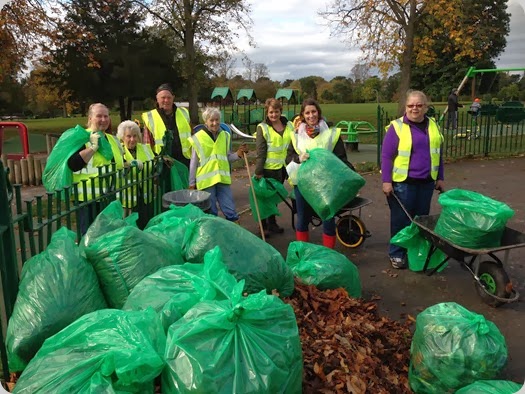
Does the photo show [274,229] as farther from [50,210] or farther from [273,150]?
[50,210]

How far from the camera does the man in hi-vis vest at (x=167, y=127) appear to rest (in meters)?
5.51

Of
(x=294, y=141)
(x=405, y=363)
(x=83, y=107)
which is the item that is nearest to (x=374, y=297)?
(x=405, y=363)

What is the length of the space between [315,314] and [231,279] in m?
0.98

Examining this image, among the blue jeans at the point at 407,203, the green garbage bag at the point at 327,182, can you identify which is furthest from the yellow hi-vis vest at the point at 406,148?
the green garbage bag at the point at 327,182

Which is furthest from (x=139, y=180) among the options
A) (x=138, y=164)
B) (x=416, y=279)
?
(x=416, y=279)

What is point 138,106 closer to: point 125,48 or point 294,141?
point 125,48

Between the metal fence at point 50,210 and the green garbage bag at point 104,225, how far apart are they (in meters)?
0.24

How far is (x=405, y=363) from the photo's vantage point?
117 inches

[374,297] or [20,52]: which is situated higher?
[20,52]

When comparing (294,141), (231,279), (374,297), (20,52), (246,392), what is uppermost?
(20,52)

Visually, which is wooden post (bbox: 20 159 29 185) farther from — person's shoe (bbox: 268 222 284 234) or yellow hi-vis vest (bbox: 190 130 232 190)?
person's shoe (bbox: 268 222 284 234)

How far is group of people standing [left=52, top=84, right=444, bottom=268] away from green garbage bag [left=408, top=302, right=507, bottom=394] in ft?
7.13

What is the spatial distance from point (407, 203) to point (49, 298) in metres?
3.42

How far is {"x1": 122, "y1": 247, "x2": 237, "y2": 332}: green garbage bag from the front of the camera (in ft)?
7.11
